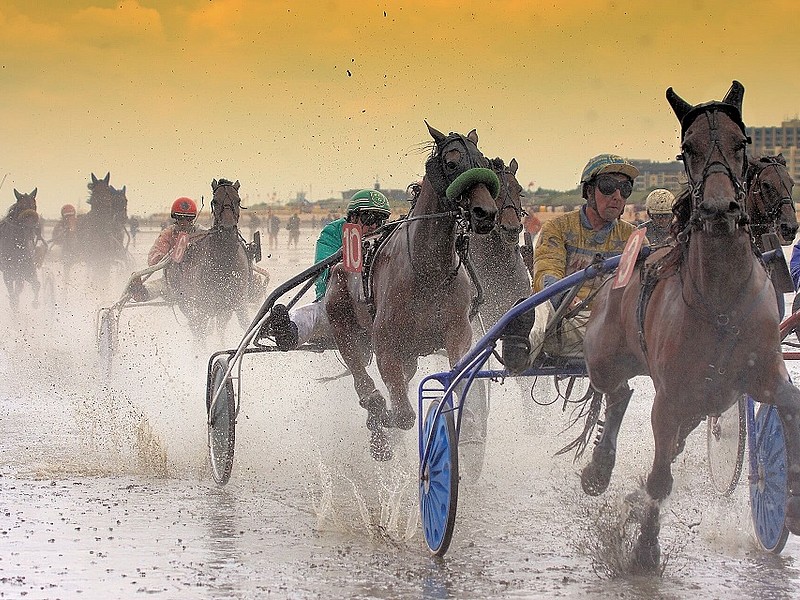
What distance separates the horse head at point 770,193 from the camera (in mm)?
7645

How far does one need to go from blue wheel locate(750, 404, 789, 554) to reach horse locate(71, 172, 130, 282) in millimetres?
17463

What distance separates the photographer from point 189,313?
14695 millimetres

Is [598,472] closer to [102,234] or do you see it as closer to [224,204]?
[224,204]

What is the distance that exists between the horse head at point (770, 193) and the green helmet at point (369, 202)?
251 centimetres

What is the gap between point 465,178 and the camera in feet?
23.3

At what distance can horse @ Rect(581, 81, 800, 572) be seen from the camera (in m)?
5.05

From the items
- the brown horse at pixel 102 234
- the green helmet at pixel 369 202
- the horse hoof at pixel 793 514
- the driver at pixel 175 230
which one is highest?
the brown horse at pixel 102 234

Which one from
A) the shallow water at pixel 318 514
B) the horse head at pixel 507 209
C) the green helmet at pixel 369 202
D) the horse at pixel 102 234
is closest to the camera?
the shallow water at pixel 318 514

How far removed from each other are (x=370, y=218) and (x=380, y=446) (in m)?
1.94

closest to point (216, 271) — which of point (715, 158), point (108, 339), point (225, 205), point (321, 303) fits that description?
point (225, 205)

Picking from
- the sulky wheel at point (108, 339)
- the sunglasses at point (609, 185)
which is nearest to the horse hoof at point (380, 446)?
the sunglasses at point (609, 185)

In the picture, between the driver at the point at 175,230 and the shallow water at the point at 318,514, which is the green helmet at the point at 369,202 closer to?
the shallow water at the point at 318,514

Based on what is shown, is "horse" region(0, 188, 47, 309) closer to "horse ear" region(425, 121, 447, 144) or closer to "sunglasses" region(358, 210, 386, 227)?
"sunglasses" region(358, 210, 386, 227)

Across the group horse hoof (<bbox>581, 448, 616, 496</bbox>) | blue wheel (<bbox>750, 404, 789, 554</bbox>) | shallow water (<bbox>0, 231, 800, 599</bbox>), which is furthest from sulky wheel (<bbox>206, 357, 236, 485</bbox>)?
blue wheel (<bbox>750, 404, 789, 554</bbox>)
